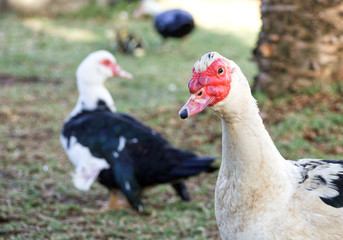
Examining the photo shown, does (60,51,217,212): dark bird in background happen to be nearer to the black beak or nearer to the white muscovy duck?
the white muscovy duck

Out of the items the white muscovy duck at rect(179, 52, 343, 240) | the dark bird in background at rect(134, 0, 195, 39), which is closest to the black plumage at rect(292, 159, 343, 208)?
the white muscovy duck at rect(179, 52, 343, 240)

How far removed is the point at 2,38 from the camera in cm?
1053

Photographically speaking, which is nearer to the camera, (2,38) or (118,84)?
(118,84)

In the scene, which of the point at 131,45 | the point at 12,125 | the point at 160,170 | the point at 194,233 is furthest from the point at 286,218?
the point at 131,45

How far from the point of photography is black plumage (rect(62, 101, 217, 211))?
12.7 ft

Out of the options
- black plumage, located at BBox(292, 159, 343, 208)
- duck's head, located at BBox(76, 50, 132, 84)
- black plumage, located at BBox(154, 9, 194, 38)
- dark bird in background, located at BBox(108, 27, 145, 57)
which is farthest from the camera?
black plumage, located at BBox(154, 9, 194, 38)

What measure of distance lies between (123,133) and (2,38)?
7487 mm

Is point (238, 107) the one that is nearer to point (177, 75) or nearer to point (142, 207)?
point (142, 207)

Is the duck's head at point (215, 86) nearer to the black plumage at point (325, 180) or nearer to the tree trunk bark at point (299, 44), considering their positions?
the black plumage at point (325, 180)

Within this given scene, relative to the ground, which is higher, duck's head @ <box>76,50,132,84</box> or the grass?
duck's head @ <box>76,50,132,84</box>

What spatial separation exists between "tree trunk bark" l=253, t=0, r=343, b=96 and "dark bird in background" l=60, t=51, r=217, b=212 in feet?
5.81

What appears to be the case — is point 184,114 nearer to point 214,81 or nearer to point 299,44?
point 214,81

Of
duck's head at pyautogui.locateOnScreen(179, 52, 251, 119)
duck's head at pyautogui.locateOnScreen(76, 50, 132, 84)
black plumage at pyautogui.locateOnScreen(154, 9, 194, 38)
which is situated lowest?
black plumage at pyautogui.locateOnScreen(154, 9, 194, 38)

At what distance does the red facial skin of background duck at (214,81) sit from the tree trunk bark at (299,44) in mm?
3184
